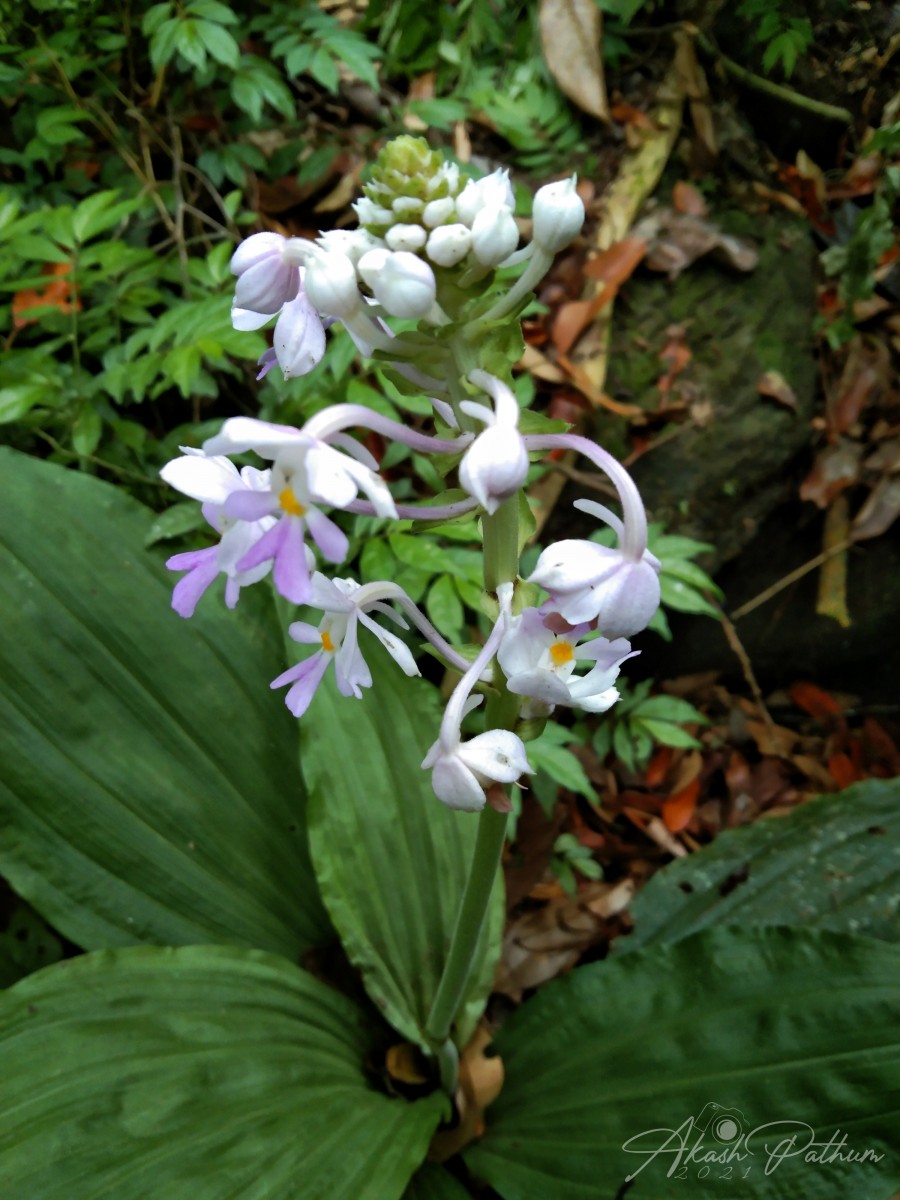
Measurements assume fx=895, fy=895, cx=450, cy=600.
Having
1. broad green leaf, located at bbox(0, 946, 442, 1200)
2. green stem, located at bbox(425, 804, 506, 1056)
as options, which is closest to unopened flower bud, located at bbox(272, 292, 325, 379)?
green stem, located at bbox(425, 804, 506, 1056)

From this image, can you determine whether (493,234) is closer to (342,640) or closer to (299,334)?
(299,334)

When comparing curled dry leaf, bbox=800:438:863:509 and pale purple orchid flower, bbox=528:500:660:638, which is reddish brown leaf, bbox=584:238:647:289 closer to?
curled dry leaf, bbox=800:438:863:509

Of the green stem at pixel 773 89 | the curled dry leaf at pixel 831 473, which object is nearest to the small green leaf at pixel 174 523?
the curled dry leaf at pixel 831 473

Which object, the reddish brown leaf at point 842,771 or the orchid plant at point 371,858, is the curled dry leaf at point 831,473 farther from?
the orchid plant at point 371,858

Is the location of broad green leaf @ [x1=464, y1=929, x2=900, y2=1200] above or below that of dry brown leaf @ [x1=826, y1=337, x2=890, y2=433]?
above

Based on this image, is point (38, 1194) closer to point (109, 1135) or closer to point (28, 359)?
point (109, 1135)

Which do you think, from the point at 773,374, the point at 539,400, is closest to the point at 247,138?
the point at 539,400
